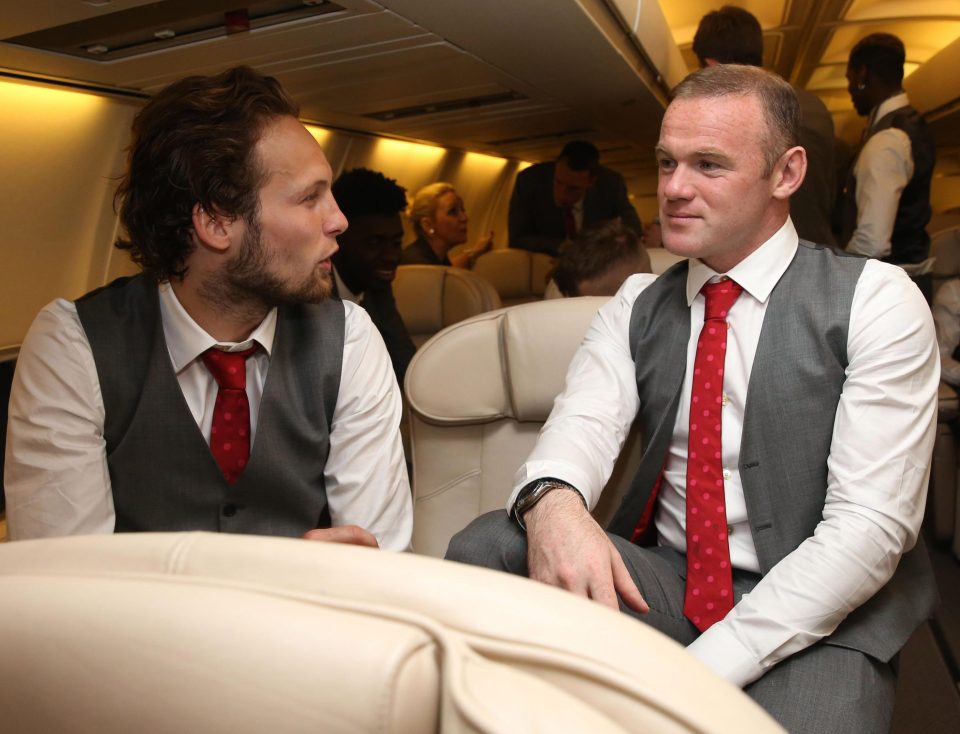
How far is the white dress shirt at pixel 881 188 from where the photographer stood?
13.7ft

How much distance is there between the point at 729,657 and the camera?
4.94 ft

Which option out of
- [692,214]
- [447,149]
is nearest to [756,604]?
[692,214]

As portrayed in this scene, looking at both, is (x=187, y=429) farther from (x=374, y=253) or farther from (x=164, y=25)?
(x=374, y=253)

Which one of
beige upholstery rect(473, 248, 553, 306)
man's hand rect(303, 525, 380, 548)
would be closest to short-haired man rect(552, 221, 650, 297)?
man's hand rect(303, 525, 380, 548)

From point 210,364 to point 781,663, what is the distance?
128cm

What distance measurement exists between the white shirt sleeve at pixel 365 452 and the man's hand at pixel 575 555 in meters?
0.42

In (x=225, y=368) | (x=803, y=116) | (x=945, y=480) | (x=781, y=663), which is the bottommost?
(x=945, y=480)

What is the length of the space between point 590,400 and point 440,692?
4.28 ft

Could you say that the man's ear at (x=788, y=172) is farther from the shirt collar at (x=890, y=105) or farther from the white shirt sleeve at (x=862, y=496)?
the shirt collar at (x=890, y=105)

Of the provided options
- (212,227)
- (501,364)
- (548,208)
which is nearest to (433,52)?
(501,364)

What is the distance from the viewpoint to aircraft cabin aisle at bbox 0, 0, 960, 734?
2.62m

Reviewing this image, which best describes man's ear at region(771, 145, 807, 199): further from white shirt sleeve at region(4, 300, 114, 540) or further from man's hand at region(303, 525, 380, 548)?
white shirt sleeve at region(4, 300, 114, 540)

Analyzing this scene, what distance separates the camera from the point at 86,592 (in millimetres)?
672

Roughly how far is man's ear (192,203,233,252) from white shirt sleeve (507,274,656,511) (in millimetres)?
800
